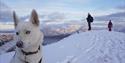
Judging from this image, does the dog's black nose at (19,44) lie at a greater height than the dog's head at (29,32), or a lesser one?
lesser

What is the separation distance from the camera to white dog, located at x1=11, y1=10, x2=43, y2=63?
16.8ft

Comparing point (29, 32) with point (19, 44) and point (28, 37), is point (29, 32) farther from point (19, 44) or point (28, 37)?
point (19, 44)

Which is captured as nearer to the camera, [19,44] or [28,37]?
[19,44]

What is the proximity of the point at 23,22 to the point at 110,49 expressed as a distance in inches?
308

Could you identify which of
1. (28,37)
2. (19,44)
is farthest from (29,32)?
(19,44)

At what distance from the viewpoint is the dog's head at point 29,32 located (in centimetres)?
512

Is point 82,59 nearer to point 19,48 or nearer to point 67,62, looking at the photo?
point 67,62

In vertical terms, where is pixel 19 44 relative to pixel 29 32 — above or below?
below

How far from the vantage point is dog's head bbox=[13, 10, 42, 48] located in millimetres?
5121

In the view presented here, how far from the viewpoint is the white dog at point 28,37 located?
512 cm

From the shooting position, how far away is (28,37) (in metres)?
5.14

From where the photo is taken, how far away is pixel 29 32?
16.9 ft

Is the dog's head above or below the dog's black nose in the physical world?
above

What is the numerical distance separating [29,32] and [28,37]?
75 millimetres
